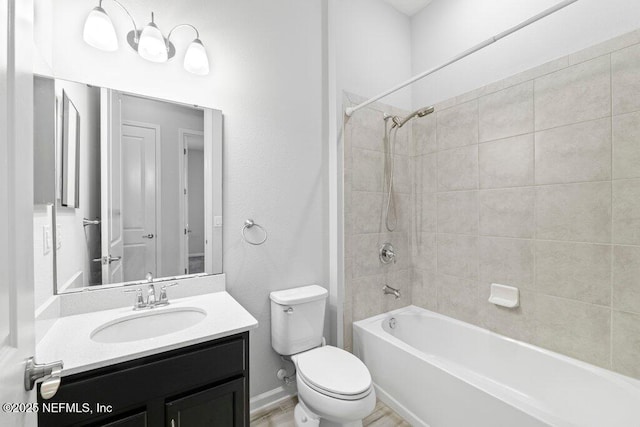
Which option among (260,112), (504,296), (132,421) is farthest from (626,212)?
(132,421)

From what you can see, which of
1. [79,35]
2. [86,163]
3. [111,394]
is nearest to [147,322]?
[111,394]

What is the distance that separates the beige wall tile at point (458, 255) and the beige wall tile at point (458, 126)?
0.70 metres

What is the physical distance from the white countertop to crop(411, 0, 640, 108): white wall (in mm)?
2199

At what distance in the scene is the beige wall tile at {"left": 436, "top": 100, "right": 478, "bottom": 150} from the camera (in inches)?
78.1

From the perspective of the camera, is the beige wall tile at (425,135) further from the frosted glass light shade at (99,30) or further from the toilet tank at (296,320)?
the frosted glass light shade at (99,30)

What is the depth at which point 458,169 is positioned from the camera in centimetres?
208

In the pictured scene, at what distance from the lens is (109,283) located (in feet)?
4.42

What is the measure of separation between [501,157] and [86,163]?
92.3 inches

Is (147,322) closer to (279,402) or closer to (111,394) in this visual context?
(111,394)

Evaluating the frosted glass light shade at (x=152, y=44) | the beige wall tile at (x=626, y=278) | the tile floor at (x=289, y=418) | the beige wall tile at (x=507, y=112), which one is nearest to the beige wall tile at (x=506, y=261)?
the beige wall tile at (x=626, y=278)

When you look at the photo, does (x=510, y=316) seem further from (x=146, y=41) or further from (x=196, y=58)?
(x=146, y=41)

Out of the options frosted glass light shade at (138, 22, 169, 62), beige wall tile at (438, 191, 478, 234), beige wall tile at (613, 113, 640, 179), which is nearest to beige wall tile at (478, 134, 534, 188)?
beige wall tile at (438, 191, 478, 234)

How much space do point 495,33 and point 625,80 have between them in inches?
34.3

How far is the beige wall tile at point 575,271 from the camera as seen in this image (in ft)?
4.72
